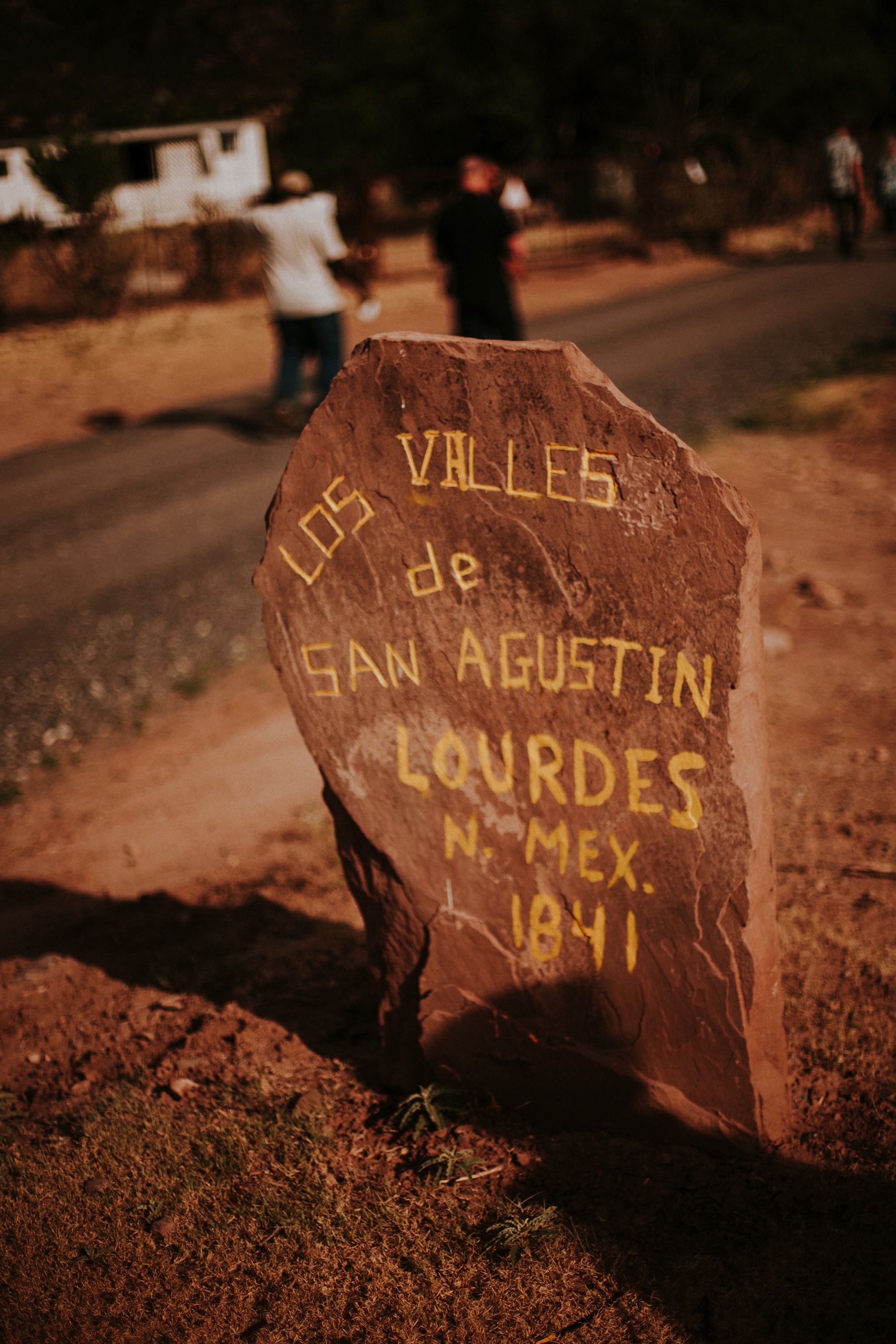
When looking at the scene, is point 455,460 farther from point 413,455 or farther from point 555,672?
point 555,672

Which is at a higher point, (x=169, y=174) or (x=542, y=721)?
(x=169, y=174)

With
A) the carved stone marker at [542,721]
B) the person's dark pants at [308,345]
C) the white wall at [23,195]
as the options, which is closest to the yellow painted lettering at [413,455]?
the carved stone marker at [542,721]

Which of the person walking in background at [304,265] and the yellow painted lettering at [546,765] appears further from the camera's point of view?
the person walking in background at [304,265]

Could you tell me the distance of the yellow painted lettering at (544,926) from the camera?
7.40 ft

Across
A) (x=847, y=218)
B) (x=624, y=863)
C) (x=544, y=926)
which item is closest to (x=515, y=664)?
(x=624, y=863)

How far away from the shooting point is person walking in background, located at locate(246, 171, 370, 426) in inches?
287

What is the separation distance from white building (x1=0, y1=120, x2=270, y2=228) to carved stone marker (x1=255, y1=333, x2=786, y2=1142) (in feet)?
45.4

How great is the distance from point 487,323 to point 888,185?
11.8 metres

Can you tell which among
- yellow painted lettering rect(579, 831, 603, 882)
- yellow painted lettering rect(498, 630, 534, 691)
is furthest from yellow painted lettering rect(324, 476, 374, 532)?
yellow painted lettering rect(579, 831, 603, 882)

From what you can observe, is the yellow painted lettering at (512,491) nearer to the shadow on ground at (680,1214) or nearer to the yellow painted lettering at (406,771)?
the yellow painted lettering at (406,771)

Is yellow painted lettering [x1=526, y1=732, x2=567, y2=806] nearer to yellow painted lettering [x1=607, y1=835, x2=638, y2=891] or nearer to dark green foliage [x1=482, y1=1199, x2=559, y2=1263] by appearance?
yellow painted lettering [x1=607, y1=835, x2=638, y2=891]

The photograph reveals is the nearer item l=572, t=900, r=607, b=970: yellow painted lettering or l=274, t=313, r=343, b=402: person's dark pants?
l=572, t=900, r=607, b=970: yellow painted lettering

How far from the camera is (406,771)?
89.5 inches

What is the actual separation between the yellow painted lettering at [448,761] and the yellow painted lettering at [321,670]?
0.24 m
